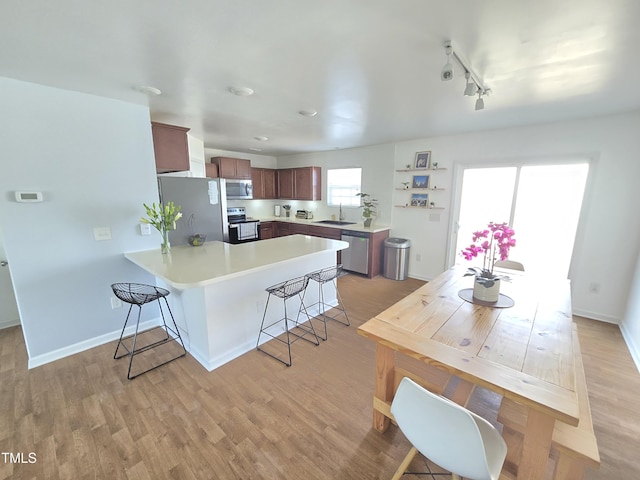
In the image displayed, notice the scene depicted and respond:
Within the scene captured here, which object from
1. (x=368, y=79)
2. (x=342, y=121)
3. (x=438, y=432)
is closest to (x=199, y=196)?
(x=342, y=121)

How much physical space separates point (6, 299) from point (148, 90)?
2.88 metres

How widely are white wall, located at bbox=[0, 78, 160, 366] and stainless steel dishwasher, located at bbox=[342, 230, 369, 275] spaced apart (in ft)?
10.1

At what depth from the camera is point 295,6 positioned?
121 centimetres

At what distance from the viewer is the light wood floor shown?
1479mm

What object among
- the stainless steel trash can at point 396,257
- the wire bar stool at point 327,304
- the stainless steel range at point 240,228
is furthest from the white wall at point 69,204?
the stainless steel trash can at point 396,257

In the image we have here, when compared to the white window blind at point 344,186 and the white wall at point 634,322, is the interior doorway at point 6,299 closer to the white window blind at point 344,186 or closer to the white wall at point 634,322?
the white window blind at point 344,186

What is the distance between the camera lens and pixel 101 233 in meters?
2.52

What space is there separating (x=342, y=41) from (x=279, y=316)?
2.49 meters

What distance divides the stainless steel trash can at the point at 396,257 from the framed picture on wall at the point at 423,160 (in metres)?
1.29

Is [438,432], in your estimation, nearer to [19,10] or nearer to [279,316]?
[279,316]

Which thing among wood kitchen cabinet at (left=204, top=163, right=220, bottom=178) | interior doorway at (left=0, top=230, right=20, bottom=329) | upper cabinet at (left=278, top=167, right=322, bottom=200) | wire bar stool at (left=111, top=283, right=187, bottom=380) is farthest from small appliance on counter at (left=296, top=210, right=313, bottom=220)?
interior doorway at (left=0, top=230, right=20, bottom=329)

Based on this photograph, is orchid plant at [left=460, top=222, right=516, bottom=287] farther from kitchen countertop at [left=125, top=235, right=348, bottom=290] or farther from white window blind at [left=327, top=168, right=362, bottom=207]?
white window blind at [left=327, top=168, right=362, bottom=207]

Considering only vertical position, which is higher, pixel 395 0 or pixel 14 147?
pixel 395 0

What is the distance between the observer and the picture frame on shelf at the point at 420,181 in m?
4.37
